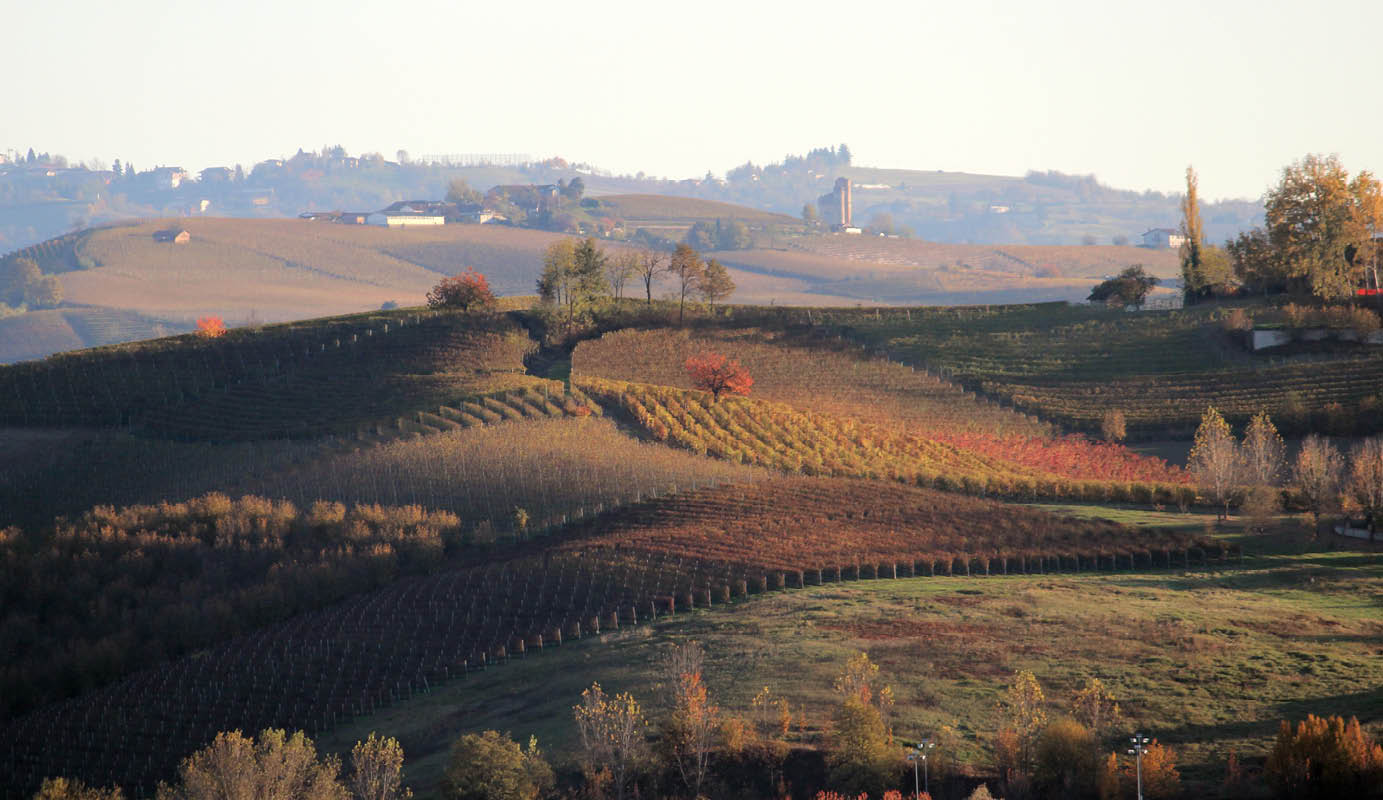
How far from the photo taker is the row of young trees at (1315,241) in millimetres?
104625

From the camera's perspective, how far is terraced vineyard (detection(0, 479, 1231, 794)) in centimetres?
4741

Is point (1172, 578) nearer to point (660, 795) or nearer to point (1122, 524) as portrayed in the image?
point (1122, 524)

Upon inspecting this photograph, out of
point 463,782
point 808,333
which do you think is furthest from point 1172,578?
point 808,333

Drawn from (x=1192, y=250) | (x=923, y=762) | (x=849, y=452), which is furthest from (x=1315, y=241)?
(x=923, y=762)

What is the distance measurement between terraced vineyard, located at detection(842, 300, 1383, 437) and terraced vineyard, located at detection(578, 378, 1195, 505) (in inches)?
412

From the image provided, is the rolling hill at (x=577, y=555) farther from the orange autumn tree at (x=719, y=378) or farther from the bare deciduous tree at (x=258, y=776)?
the bare deciduous tree at (x=258, y=776)

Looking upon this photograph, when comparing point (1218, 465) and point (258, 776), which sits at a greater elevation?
point (1218, 465)

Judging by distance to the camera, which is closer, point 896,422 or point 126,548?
point 126,548

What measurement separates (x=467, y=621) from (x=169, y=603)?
1583 cm

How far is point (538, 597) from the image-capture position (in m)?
55.7

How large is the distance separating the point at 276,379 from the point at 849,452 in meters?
46.3

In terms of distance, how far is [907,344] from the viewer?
110 m

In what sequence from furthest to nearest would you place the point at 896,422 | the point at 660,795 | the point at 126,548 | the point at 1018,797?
the point at 896,422, the point at 126,548, the point at 660,795, the point at 1018,797

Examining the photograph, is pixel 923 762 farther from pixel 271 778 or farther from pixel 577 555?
pixel 577 555
